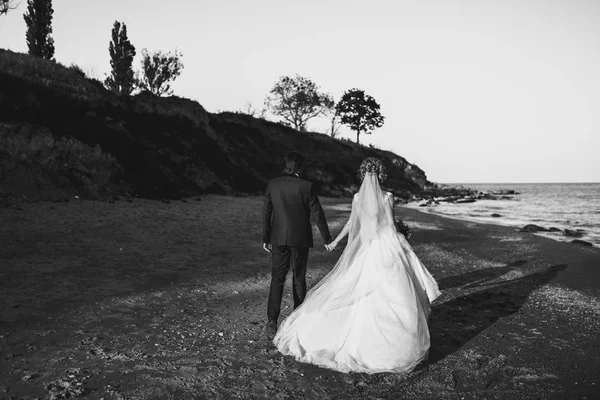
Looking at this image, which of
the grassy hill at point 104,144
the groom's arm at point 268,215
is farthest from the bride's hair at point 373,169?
the grassy hill at point 104,144

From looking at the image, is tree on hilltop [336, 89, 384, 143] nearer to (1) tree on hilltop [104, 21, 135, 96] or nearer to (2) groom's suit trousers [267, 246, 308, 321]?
(1) tree on hilltop [104, 21, 135, 96]

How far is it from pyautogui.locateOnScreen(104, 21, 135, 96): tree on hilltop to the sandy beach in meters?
33.2

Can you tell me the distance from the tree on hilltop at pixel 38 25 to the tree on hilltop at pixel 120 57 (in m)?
5.86

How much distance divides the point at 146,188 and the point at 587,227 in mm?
22985

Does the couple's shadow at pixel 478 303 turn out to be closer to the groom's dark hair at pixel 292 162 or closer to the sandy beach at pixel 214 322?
the sandy beach at pixel 214 322

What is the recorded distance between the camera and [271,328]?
211 inches

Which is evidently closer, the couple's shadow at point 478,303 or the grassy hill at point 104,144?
the couple's shadow at point 478,303

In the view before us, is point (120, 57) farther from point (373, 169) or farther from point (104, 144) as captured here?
point (373, 169)

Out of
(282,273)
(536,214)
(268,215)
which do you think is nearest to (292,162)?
(268,215)

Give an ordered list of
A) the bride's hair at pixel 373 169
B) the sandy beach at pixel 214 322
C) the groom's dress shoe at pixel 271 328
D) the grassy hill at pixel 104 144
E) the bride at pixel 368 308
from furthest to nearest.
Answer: the grassy hill at pixel 104 144
the bride's hair at pixel 373 169
the groom's dress shoe at pixel 271 328
the bride at pixel 368 308
the sandy beach at pixel 214 322

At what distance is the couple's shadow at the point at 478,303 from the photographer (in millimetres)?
5352

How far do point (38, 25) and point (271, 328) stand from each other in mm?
Result: 40720

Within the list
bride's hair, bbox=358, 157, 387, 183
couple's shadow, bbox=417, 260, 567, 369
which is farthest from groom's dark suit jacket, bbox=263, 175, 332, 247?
couple's shadow, bbox=417, 260, 567, 369

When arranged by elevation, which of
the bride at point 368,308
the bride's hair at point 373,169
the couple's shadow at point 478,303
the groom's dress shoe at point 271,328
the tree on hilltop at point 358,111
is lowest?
the couple's shadow at point 478,303
